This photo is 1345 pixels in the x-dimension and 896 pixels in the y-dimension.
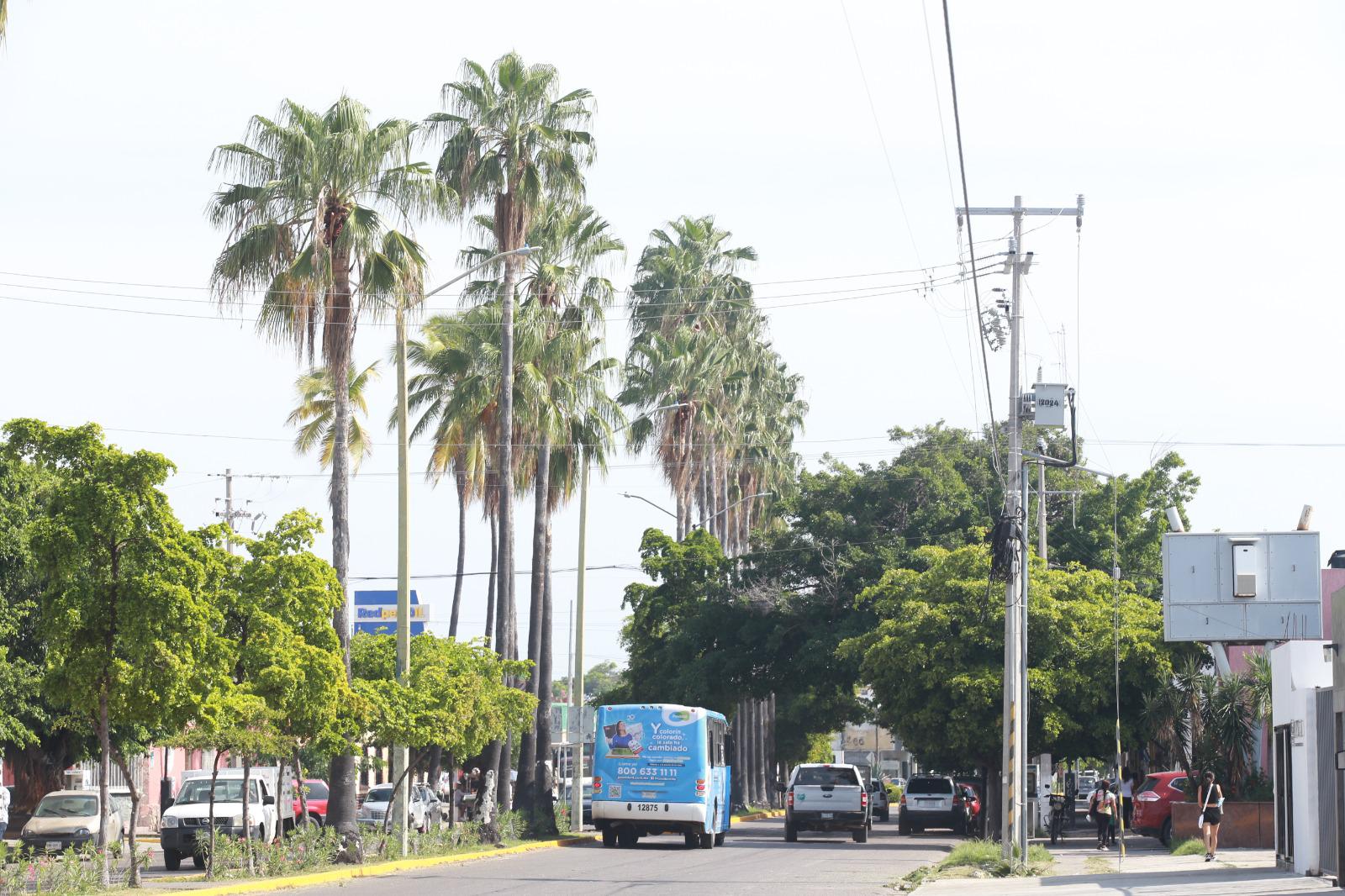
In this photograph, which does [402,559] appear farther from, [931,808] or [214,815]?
[931,808]

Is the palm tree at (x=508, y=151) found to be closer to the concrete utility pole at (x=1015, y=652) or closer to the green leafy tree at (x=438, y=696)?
the green leafy tree at (x=438, y=696)

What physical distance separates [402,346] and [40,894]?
12.8m

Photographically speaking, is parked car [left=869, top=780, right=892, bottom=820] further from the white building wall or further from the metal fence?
the metal fence

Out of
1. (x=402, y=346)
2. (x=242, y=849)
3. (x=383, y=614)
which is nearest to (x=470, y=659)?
(x=402, y=346)

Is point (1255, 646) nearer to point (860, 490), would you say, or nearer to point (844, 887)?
point (860, 490)

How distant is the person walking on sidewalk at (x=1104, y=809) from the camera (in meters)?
36.6

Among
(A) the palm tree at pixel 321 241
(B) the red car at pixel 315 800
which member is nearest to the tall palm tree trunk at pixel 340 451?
(A) the palm tree at pixel 321 241

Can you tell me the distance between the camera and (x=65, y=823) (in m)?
30.1

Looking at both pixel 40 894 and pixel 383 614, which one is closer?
pixel 40 894

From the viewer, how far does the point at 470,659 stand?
3316 centimetres

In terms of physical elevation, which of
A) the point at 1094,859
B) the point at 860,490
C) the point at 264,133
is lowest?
the point at 1094,859

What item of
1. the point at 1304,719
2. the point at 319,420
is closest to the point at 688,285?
the point at 319,420

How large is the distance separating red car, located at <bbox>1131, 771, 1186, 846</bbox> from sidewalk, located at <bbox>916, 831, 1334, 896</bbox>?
17.9 feet

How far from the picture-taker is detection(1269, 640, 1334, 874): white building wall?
24.4 m
